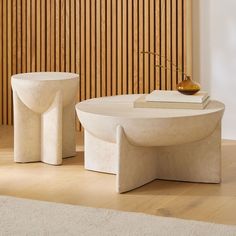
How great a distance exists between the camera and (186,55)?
5578 millimetres

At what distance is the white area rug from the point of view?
3.19 meters

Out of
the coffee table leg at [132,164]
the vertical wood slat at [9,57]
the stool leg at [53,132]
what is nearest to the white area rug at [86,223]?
the coffee table leg at [132,164]

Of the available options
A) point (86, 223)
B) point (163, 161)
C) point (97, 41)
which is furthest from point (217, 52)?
point (86, 223)

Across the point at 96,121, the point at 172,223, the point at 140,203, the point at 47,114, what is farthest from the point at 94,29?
the point at 172,223

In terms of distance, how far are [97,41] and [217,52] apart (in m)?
1.01

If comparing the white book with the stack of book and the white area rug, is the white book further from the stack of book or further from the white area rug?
the white area rug

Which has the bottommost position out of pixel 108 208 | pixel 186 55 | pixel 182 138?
pixel 108 208

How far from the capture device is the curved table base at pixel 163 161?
13.3 ft

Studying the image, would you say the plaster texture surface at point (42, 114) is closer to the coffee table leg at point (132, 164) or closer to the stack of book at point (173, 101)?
the stack of book at point (173, 101)

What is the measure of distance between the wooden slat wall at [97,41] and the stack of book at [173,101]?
1.35 meters

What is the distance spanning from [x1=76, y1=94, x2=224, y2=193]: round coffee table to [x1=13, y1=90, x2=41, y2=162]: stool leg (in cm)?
46

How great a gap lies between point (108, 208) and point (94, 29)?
248cm

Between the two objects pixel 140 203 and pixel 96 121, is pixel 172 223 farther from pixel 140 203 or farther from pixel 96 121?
pixel 96 121

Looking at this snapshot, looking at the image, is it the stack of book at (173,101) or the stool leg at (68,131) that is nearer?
the stack of book at (173,101)
